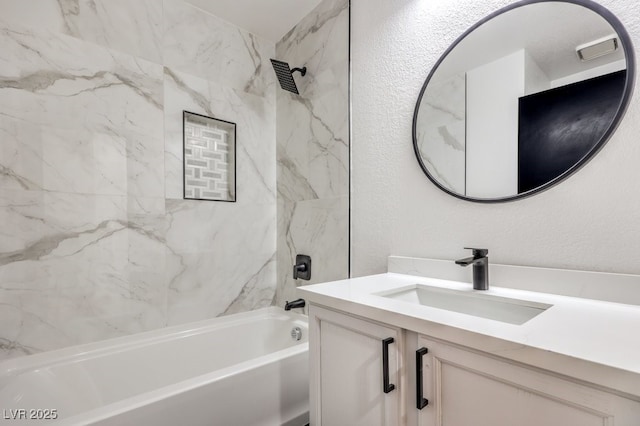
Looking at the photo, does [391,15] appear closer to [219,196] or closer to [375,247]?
[375,247]

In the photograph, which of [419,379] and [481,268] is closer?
[419,379]

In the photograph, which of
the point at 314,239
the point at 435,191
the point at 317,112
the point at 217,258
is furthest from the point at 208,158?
the point at 435,191

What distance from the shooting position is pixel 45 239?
1.49 metres

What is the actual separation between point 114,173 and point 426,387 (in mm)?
1781

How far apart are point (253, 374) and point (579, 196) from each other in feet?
4.42

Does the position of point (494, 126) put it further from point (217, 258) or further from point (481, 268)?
point (217, 258)

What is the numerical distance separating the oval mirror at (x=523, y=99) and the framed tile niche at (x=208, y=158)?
1.30 metres

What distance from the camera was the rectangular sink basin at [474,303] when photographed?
913mm

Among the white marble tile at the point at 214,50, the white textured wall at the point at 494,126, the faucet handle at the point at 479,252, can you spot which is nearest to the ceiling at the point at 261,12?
the white marble tile at the point at 214,50

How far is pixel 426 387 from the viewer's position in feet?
2.39

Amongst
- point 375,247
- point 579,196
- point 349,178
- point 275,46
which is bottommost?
point 375,247

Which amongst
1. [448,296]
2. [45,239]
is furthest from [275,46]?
[448,296]

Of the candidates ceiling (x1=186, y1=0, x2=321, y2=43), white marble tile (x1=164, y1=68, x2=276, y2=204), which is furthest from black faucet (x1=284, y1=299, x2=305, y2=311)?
ceiling (x1=186, y1=0, x2=321, y2=43)

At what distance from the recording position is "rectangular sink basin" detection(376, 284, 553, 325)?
0.91 metres
